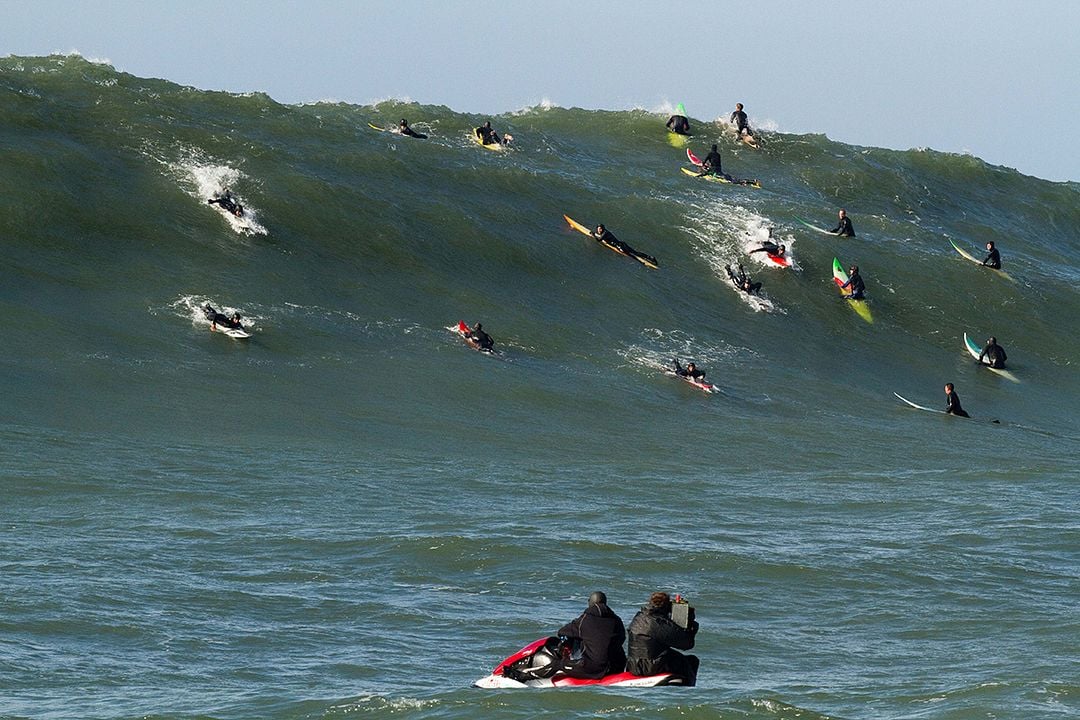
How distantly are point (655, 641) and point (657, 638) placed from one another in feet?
0.12

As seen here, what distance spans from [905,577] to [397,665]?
8.12 meters

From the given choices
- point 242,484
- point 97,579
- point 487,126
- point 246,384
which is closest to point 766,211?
point 487,126

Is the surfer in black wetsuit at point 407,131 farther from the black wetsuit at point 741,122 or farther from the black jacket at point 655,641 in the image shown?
the black jacket at point 655,641

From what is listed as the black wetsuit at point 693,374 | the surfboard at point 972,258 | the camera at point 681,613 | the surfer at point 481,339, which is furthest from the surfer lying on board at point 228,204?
the camera at point 681,613

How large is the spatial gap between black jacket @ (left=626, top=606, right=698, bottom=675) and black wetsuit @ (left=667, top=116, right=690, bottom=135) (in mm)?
41974

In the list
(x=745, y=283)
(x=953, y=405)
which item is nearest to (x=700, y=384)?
(x=953, y=405)

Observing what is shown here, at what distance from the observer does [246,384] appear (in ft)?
96.5

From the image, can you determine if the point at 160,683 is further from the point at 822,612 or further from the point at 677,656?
the point at 822,612

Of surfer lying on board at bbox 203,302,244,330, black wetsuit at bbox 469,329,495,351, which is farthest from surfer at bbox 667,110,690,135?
surfer lying on board at bbox 203,302,244,330

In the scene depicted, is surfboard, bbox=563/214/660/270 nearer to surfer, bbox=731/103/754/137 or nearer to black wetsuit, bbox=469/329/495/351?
black wetsuit, bbox=469/329/495/351

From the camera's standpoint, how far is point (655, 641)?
47.8 feet

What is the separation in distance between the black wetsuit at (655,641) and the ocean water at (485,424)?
0.43 m

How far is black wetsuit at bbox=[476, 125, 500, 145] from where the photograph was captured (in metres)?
48.8

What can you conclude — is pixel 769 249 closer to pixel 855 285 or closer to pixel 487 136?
pixel 855 285
